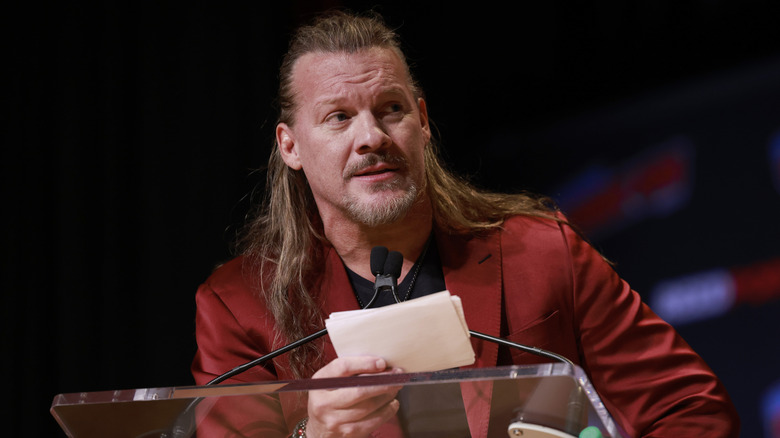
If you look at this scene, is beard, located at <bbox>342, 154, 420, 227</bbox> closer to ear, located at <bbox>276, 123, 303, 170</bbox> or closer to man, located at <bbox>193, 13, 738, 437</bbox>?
man, located at <bbox>193, 13, 738, 437</bbox>

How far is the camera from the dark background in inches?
114

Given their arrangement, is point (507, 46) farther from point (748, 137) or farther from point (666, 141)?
point (748, 137)

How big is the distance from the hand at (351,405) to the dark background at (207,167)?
1919 millimetres

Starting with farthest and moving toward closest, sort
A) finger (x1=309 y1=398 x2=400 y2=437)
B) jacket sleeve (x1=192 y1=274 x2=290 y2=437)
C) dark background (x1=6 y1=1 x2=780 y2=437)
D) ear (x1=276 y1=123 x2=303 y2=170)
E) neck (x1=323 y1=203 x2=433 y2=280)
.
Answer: dark background (x1=6 y1=1 x2=780 y2=437)
ear (x1=276 y1=123 x2=303 y2=170)
neck (x1=323 y1=203 x2=433 y2=280)
jacket sleeve (x1=192 y1=274 x2=290 y2=437)
finger (x1=309 y1=398 x2=400 y2=437)

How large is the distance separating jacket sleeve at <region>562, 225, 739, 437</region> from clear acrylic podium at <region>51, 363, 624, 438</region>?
0.66 m

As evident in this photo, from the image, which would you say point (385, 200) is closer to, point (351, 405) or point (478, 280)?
point (478, 280)

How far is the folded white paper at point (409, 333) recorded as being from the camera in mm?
1257

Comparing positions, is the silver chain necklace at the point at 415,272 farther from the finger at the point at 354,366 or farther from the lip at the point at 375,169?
the finger at the point at 354,366

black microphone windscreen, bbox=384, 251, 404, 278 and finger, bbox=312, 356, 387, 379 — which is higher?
black microphone windscreen, bbox=384, 251, 404, 278

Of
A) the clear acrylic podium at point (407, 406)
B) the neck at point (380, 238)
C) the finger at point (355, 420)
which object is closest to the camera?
the clear acrylic podium at point (407, 406)

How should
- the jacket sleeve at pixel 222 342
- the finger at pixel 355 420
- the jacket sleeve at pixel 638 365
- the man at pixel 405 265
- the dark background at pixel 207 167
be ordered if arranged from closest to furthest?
1. the finger at pixel 355 420
2. the jacket sleeve at pixel 638 365
3. the man at pixel 405 265
4. the jacket sleeve at pixel 222 342
5. the dark background at pixel 207 167

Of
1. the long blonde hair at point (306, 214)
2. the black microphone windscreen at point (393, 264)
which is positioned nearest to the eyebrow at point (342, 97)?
the long blonde hair at point (306, 214)

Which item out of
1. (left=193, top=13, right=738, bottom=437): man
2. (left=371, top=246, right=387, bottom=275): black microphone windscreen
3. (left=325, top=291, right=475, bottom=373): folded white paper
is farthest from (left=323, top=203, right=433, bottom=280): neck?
(left=325, top=291, right=475, bottom=373): folded white paper

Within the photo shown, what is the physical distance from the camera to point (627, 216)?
3.47 m
